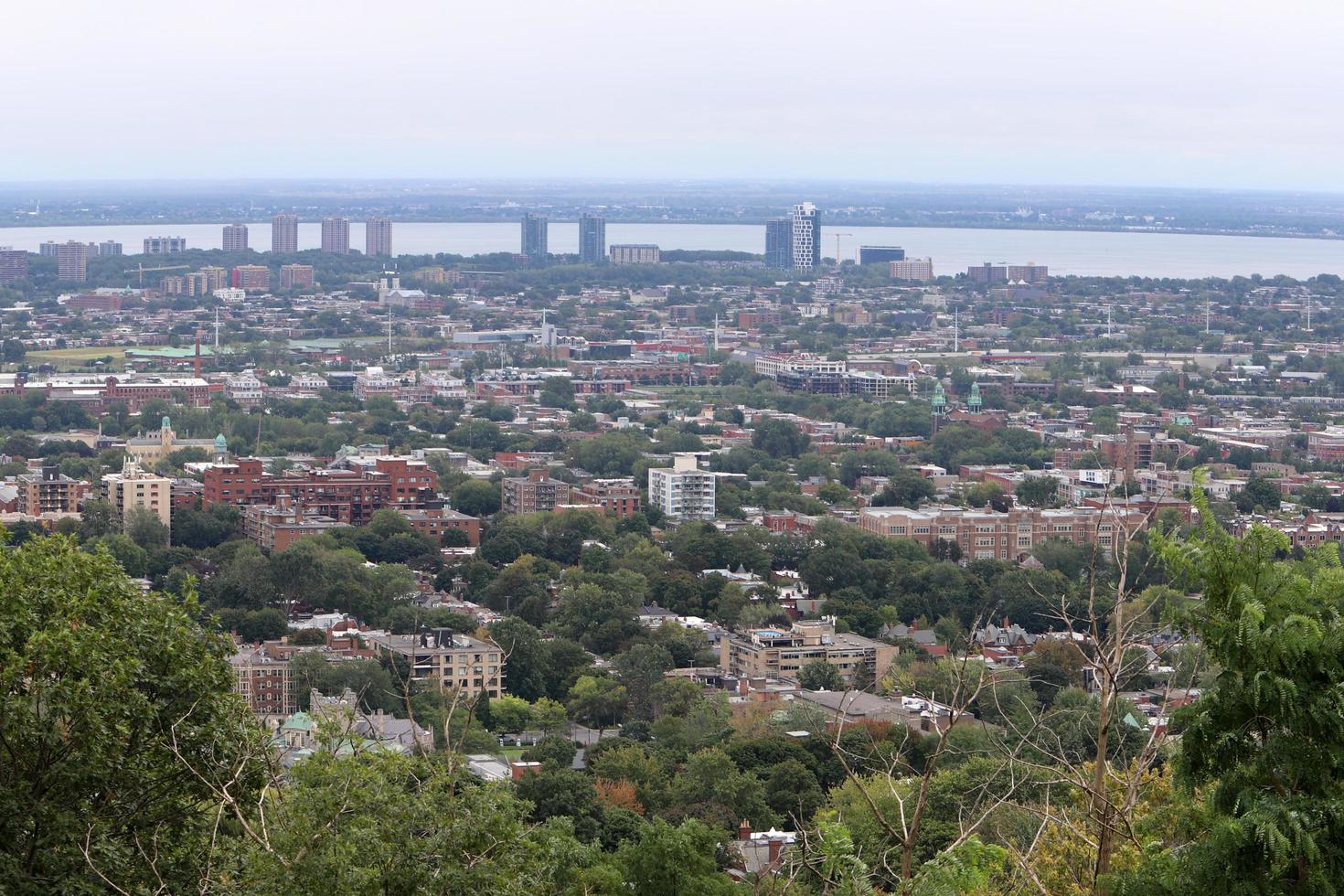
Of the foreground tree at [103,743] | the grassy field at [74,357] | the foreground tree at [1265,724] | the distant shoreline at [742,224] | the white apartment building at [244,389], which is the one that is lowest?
the white apartment building at [244,389]

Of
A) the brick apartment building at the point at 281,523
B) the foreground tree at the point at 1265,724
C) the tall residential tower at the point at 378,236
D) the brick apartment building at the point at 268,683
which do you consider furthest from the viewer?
the tall residential tower at the point at 378,236

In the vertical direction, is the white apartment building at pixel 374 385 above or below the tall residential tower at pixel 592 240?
below

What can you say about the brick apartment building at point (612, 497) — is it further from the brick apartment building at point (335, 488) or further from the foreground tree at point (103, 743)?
the foreground tree at point (103, 743)

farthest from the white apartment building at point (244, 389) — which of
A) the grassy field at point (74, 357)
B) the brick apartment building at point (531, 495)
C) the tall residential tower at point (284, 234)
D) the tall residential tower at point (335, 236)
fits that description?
the tall residential tower at point (335, 236)

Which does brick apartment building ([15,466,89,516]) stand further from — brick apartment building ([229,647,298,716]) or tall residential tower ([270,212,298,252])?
tall residential tower ([270,212,298,252])

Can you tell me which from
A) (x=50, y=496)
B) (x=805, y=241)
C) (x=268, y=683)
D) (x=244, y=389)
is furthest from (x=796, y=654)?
(x=805, y=241)

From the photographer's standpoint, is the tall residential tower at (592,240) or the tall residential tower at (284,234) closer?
the tall residential tower at (592,240)

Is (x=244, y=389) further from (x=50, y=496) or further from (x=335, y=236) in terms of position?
(x=335, y=236)
